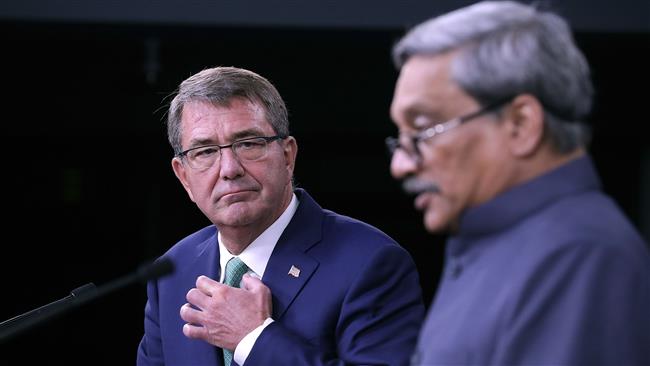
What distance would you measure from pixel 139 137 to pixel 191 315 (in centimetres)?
300

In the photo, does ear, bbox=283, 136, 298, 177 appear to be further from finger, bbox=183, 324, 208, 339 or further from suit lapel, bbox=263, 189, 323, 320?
finger, bbox=183, 324, 208, 339

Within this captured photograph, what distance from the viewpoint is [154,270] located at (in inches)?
57.2

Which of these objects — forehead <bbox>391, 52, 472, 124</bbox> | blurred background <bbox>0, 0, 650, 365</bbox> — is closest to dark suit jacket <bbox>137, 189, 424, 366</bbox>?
forehead <bbox>391, 52, 472, 124</bbox>

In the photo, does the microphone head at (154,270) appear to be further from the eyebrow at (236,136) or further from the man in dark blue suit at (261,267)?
the eyebrow at (236,136)

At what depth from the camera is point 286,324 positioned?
1993mm

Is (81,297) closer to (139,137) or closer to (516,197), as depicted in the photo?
(516,197)

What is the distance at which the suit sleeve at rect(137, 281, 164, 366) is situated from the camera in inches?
88.4

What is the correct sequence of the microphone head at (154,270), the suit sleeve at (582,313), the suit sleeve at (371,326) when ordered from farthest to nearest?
the suit sleeve at (371,326)
the microphone head at (154,270)
the suit sleeve at (582,313)

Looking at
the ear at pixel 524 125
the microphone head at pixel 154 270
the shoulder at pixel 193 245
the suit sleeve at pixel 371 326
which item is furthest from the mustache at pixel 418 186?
the shoulder at pixel 193 245

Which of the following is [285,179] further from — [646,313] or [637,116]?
[637,116]

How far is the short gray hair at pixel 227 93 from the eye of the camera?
83.3 inches

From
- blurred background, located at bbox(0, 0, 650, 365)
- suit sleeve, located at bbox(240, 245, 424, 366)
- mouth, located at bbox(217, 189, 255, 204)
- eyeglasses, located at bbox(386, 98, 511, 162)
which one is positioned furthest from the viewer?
blurred background, located at bbox(0, 0, 650, 365)

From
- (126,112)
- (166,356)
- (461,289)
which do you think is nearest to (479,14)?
(461,289)

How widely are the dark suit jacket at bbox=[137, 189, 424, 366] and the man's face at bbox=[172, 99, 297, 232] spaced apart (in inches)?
3.7
